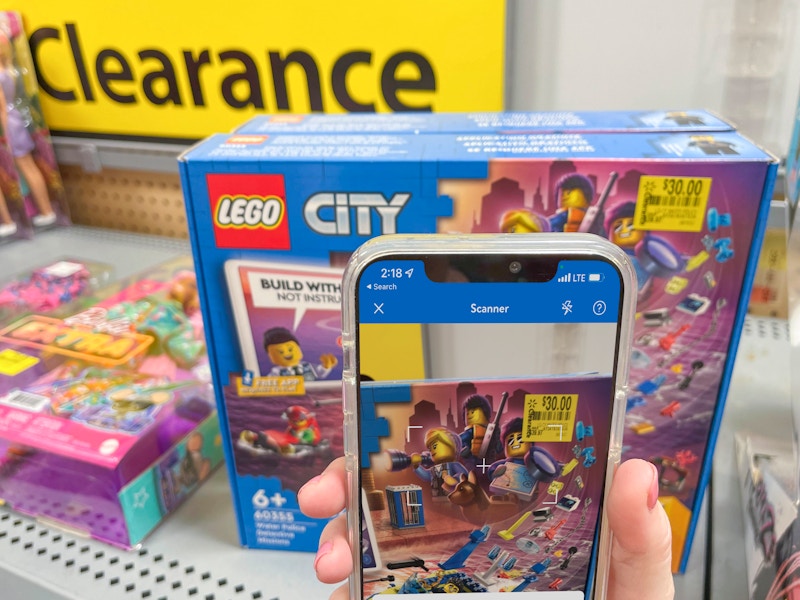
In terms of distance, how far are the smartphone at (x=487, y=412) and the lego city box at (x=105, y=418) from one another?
0.22 metres

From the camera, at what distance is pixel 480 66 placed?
0.64 meters

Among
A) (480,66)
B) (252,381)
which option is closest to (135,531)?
(252,381)

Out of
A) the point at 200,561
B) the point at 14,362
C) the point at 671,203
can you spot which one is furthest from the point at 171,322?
the point at 671,203

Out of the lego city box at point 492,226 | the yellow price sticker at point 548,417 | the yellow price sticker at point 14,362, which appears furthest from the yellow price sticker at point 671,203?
the yellow price sticker at point 14,362

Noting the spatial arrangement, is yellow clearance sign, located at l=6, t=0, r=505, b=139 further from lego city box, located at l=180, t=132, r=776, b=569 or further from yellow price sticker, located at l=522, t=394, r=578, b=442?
yellow price sticker, located at l=522, t=394, r=578, b=442

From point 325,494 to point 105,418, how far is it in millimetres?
252

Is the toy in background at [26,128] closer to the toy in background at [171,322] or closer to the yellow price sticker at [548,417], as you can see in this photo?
the toy in background at [171,322]

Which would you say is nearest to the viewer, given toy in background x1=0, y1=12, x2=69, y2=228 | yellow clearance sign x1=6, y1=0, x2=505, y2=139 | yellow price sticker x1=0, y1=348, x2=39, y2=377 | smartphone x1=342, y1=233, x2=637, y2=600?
smartphone x1=342, y1=233, x2=637, y2=600

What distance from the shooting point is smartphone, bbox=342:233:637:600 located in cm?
28

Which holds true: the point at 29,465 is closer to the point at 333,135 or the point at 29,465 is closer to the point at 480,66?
the point at 333,135

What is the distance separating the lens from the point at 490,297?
286 millimetres

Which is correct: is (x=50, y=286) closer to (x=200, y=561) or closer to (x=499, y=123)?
(x=200, y=561)

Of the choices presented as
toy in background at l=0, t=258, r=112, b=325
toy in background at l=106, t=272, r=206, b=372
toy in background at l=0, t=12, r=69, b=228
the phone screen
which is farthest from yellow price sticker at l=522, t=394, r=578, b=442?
toy in background at l=0, t=12, r=69, b=228

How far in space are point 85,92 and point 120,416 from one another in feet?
1.77
